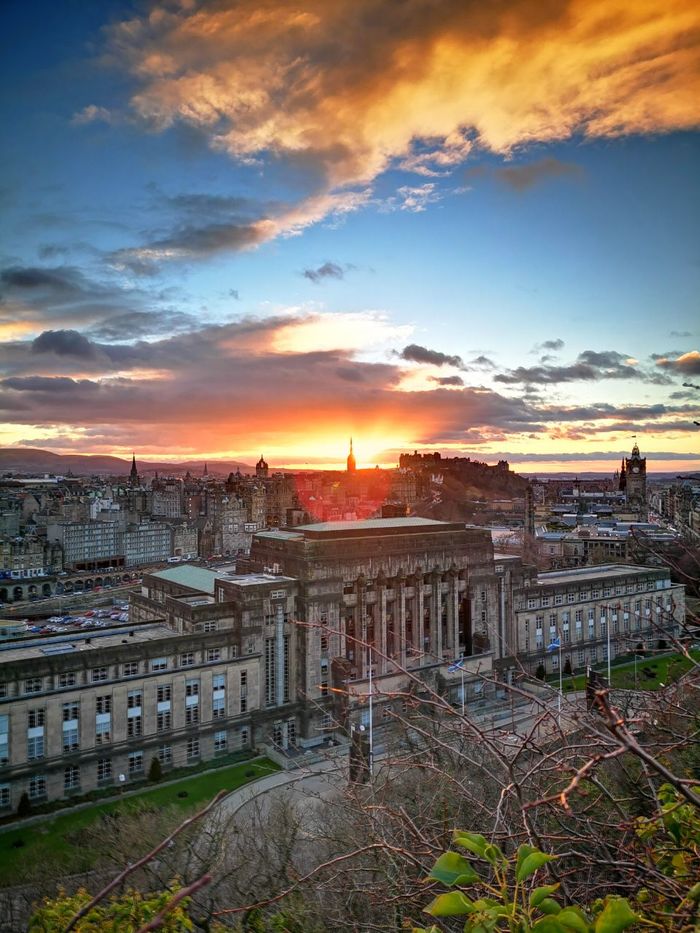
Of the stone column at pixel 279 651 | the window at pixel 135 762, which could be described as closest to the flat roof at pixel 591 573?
the stone column at pixel 279 651

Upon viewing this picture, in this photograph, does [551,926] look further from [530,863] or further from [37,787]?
[37,787]

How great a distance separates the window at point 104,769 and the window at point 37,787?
131 inches

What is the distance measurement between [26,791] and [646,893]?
4366 cm

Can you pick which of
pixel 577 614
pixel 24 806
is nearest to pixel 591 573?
pixel 577 614

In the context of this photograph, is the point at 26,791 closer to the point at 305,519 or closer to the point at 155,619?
the point at 155,619

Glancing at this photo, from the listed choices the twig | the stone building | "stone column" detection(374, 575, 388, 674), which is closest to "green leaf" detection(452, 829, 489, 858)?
the twig

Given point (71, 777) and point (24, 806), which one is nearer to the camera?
point (24, 806)

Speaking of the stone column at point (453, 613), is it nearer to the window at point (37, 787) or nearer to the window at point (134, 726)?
the window at point (134, 726)

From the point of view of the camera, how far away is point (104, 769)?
137 feet

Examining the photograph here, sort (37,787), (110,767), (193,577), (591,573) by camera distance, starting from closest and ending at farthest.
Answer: (37,787) → (110,767) → (193,577) → (591,573)

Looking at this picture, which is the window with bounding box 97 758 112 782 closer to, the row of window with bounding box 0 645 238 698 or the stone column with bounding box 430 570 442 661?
the row of window with bounding box 0 645 238 698

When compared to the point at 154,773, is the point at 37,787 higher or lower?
higher

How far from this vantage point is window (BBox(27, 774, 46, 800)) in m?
39.3

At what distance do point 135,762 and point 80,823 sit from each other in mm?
6348
